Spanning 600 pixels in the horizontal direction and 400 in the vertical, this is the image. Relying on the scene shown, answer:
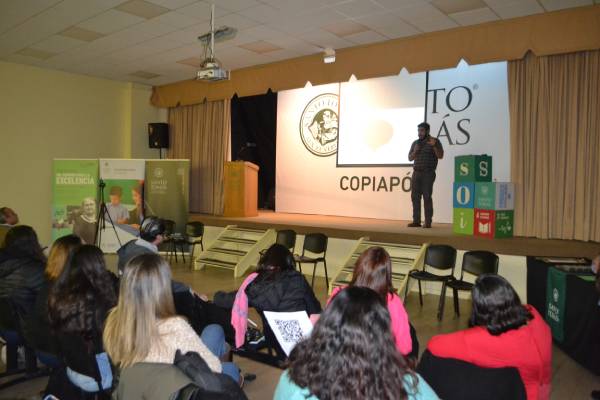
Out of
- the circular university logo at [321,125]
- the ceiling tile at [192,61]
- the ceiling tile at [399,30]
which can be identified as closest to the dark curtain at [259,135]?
the circular university logo at [321,125]

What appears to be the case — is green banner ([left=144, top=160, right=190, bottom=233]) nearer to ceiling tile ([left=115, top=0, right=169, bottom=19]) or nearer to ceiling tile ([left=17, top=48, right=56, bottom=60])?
ceiling tile ([left=17, top=48, right=56, bottom=60])

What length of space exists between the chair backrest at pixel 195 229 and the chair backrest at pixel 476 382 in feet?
21.6

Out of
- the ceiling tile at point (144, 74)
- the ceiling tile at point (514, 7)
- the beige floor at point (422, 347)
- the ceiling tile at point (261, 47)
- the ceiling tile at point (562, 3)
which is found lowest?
the beige floor at point (422, 347)

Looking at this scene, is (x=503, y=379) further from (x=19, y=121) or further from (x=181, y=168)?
(x=19, y=121)

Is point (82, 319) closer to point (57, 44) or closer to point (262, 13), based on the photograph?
point (262, 13)

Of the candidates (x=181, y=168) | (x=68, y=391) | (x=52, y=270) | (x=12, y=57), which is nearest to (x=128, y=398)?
(x=68, y=391)

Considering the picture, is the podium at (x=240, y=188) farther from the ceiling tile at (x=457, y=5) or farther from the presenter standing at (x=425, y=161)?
the ceiling tile at (x=457, y=5)

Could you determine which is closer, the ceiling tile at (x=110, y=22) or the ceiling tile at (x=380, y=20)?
the ceiling tile at (x=380, y=20)

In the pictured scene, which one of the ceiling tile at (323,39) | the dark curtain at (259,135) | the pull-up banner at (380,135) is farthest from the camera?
the dark curtain at (259,135)

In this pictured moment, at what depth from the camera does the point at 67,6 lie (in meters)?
5.43

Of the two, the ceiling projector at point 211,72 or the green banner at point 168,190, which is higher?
the ceiling projector at point 211,72

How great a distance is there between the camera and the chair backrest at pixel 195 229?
25.8 ft

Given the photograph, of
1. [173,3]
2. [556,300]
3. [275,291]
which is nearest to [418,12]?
[173,3]

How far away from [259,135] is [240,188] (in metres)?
1.81
